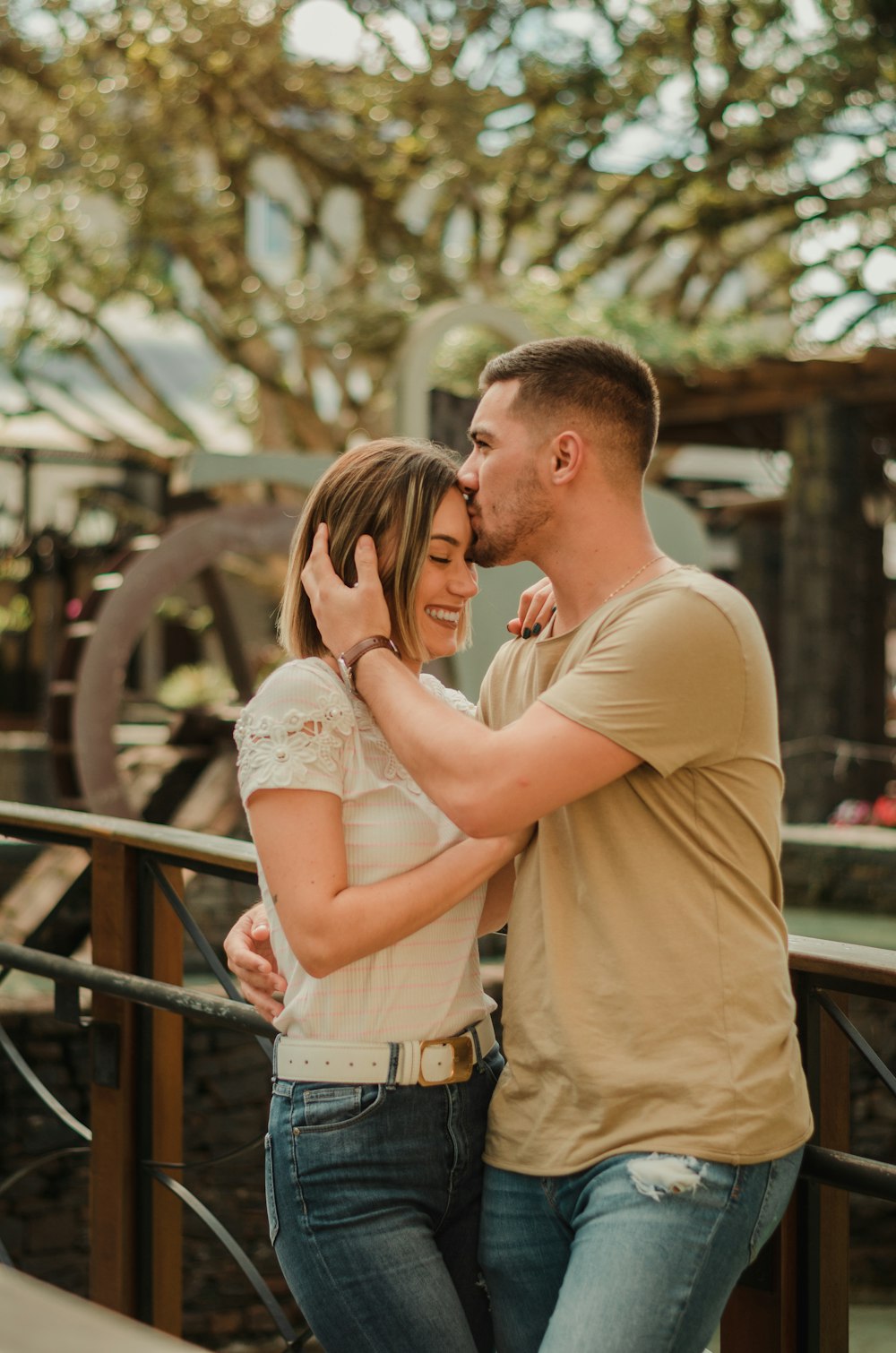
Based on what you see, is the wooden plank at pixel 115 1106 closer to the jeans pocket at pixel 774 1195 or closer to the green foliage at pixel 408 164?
the jeans pocket at pixel 774 1195

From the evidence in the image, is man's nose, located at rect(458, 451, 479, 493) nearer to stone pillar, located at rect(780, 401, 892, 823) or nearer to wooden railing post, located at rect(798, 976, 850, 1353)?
wooden railing post, located at rect(798, 976, 850, 1353)

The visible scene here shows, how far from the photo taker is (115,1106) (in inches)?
110

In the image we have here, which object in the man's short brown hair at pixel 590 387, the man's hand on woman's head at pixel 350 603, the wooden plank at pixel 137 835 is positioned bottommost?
the wooden plank at pixel 137 835

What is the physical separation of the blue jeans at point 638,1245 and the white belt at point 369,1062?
5.8 inches

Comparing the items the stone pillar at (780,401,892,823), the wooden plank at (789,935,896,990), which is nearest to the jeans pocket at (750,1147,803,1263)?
the wooden plank at (789,935,896,990)

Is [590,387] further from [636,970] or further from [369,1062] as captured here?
→ [369,1062]

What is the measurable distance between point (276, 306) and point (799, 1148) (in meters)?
13.3

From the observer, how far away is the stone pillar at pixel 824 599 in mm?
11438

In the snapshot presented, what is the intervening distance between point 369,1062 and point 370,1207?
0.52ft

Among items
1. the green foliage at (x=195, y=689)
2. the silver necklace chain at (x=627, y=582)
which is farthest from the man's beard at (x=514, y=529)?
the green foliage at (x=195, y=689)

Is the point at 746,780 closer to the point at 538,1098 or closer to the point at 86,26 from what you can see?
the point at 538,1098

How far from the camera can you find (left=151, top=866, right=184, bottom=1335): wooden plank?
9.16 feet

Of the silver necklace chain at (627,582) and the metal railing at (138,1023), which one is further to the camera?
the metal railing at (138,1023)

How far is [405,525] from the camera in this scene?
1864mm
